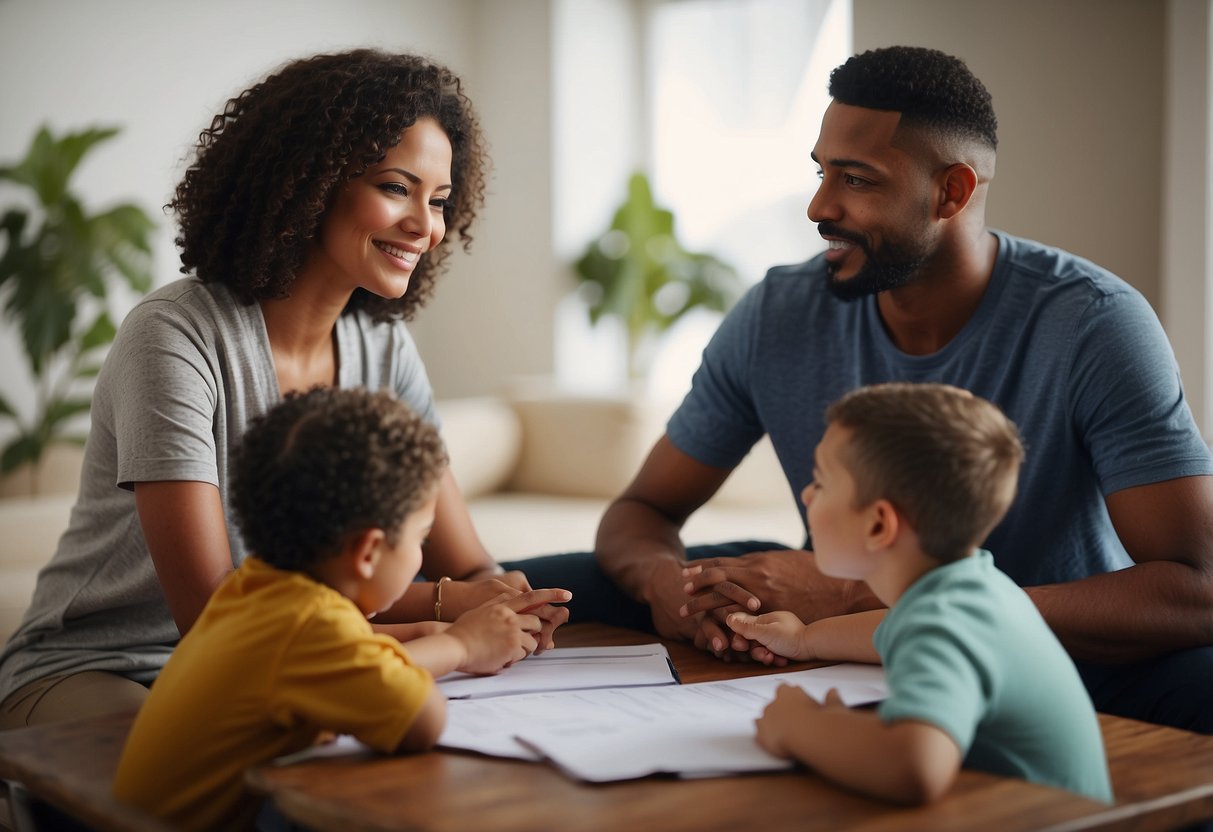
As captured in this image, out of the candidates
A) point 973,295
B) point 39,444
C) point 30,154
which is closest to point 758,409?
point 973,295

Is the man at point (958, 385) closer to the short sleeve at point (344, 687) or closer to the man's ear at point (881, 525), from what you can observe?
the man's ear at point (881, 525)

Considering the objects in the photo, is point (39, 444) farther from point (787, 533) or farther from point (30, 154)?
point (787, 533)

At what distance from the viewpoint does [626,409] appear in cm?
438

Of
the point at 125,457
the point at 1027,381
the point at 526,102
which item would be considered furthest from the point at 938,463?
the point at 526,102

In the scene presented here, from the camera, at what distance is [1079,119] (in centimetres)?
394

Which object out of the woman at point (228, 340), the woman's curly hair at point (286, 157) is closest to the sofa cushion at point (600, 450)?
the woman at point (228, 340)

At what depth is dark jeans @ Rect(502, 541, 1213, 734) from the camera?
4.84 ft

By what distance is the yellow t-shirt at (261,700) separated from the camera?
1082 mm

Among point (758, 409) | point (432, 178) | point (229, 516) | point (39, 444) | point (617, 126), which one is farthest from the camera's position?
point (617, 126)

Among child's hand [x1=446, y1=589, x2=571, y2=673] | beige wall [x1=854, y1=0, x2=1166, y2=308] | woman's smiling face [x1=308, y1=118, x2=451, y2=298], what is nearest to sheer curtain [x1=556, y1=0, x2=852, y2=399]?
beige wall [x1=854, y1=0, x2=1166, y2=308]

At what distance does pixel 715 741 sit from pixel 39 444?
12.2 ft

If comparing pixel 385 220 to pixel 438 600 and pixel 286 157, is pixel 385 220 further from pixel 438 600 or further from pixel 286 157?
pixel 438 600

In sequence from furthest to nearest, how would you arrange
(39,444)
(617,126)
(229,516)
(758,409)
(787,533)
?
(617,126) < (39,444) < (787,533) < (758,409) < (229,516)

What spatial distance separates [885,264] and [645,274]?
160 inches
